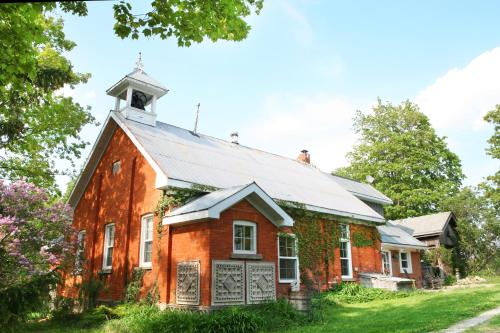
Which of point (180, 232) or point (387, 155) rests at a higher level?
point (387, 155)

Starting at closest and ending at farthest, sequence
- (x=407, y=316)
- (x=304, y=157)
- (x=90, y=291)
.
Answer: (x=407, y=316) → (x=90, y=291) → (x=304, y=157)

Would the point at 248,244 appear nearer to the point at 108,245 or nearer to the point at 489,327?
the point at 108,245

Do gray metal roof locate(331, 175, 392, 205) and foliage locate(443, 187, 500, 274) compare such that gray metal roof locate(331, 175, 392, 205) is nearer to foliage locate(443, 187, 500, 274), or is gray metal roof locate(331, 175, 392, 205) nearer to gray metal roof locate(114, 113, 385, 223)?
gray metal roof locate(114, 113, 385, 223)

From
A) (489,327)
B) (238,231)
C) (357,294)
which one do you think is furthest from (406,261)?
(489,327)

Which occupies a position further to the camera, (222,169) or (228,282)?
(222,169)

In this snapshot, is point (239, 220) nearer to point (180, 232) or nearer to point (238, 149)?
Result: point (180, 232)

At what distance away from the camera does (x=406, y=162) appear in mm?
44344

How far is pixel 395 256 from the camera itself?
80.0 ft

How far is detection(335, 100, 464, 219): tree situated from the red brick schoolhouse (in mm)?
20812

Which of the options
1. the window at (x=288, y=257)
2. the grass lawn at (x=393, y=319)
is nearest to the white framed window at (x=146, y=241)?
the grass lawn at (x=393, y=319)

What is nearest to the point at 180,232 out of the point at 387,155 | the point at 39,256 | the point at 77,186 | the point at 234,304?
the point at 234,304

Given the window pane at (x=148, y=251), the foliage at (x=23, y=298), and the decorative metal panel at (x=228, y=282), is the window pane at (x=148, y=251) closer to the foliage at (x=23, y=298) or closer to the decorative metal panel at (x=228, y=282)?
the decorative metal panel at (x=228, y=282)

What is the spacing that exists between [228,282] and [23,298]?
521 cm

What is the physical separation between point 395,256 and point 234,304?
51.1 ft
